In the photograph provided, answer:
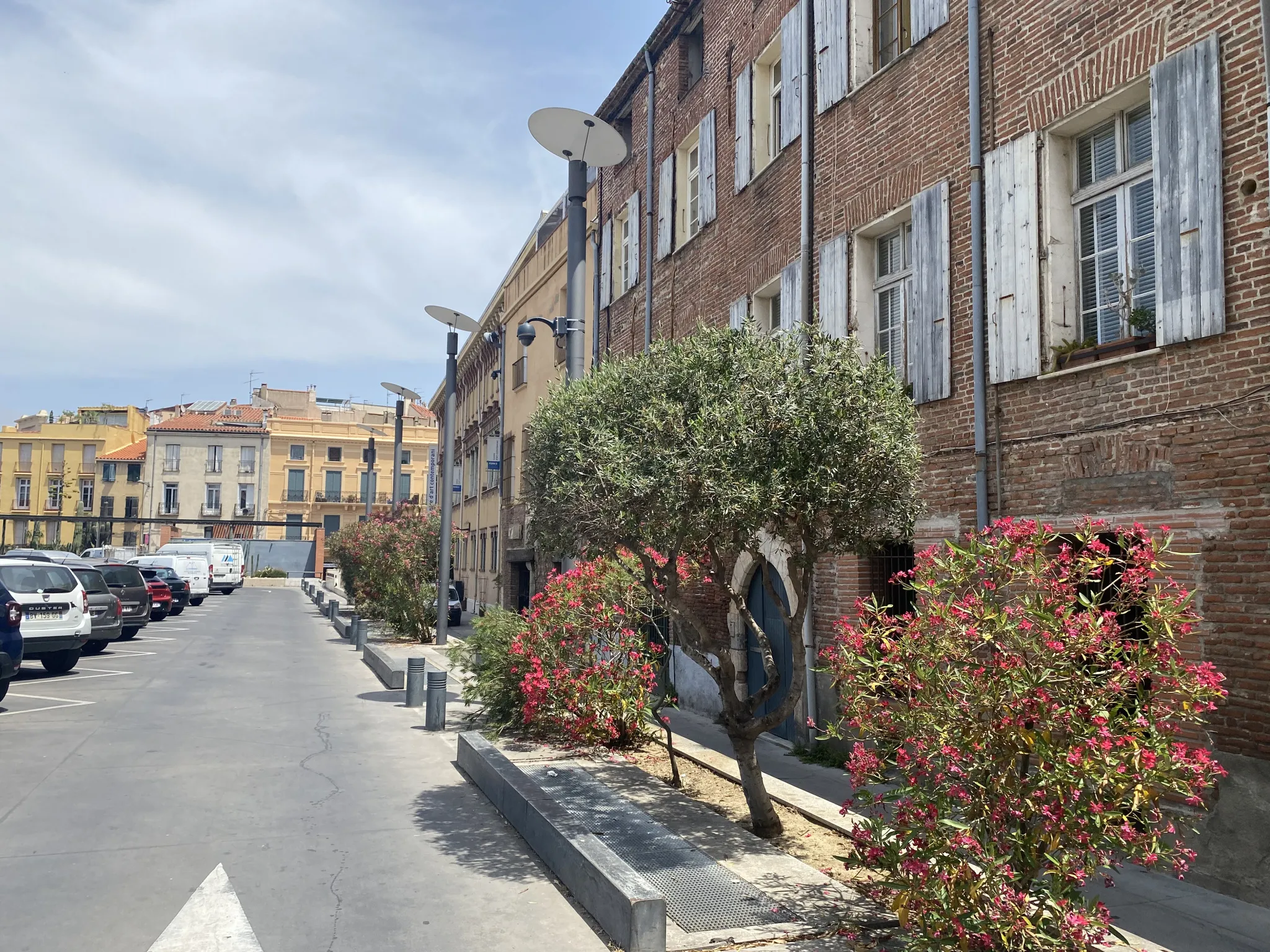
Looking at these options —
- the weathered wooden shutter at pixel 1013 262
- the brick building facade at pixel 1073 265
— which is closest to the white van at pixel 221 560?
the brick building facade at pixel 1073 265

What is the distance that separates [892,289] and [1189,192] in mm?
3931

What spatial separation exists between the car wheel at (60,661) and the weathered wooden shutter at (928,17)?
15090mm

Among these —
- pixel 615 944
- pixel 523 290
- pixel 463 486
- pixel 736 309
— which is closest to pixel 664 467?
pixel 615 944

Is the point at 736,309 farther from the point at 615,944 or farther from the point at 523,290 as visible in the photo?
the point at 523,290

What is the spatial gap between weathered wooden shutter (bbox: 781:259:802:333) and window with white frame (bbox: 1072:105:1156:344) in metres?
4.00

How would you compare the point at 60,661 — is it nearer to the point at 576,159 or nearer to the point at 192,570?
the point at 576,159

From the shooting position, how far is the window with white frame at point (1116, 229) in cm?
747

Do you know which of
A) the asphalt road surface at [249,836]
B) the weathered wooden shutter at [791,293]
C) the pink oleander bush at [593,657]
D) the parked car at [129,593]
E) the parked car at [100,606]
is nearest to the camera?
the asphalt road surface at [249,836]

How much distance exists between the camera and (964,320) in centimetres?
900

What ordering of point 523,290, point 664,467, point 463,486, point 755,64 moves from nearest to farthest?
point 664,467, point 755,64, point 523,290, point 463,486

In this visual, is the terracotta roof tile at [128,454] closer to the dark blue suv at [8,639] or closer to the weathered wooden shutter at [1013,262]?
the dark blue suv at [8,639]

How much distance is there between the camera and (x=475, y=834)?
7.50 meters

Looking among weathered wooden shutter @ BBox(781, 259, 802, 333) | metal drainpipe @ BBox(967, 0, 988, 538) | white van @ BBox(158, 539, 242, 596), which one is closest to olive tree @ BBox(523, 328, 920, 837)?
metal drainpipe @ BBox(967, 0, 988, 538)

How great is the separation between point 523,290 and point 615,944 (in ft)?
84.8
